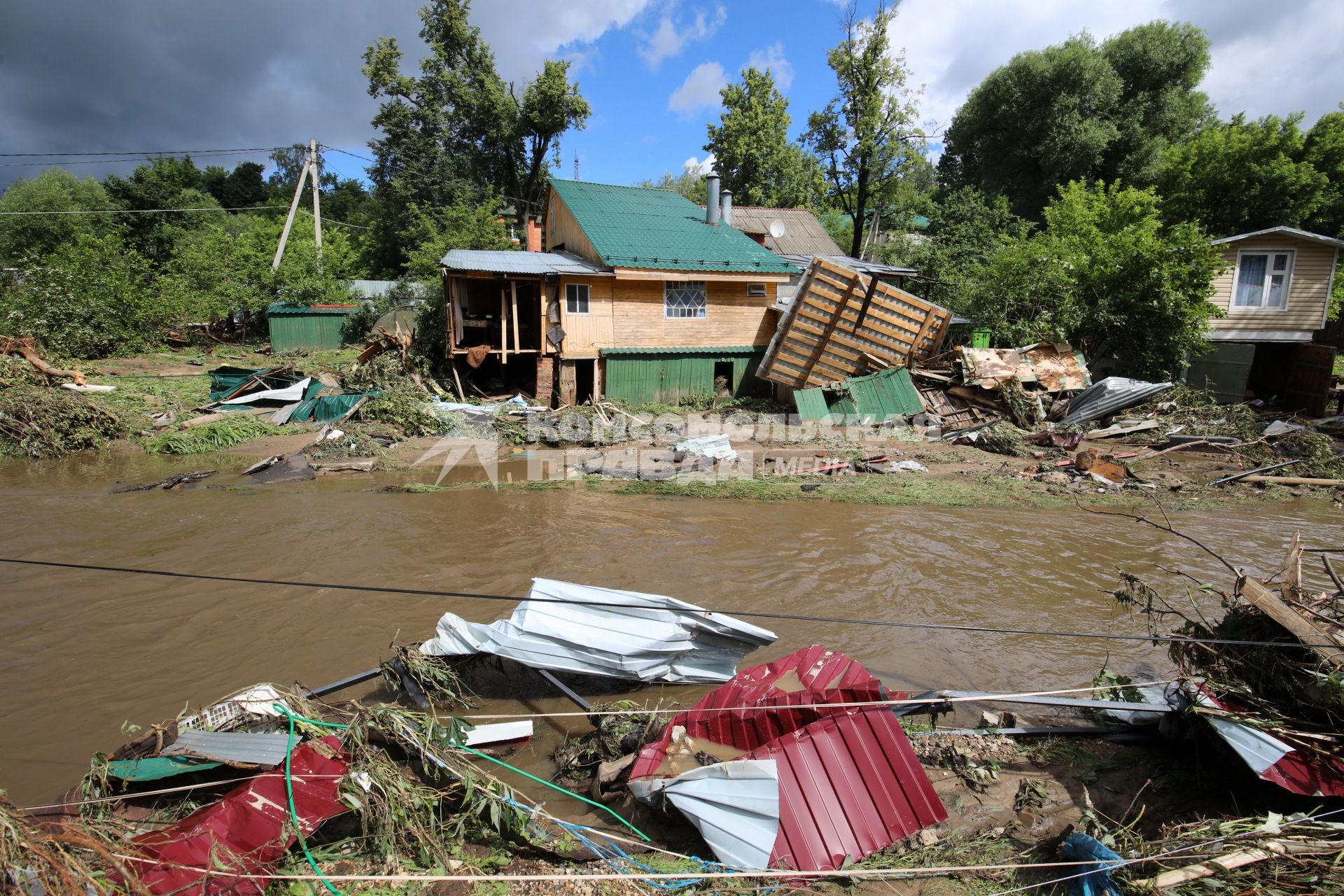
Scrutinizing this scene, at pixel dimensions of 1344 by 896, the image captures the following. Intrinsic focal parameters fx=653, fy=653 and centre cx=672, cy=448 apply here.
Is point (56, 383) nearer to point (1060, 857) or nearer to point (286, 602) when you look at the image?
point (286, 602)

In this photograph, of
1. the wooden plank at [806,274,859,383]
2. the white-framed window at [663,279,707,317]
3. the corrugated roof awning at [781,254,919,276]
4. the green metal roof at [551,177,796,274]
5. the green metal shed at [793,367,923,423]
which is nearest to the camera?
the green metal shed at [793,367,923,423]

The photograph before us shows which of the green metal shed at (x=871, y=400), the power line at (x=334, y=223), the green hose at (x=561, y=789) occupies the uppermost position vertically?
the power line at (x=334, y=223)

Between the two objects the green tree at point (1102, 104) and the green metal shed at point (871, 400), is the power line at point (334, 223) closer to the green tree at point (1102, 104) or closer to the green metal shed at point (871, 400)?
the green metal shed at point (871, 400)

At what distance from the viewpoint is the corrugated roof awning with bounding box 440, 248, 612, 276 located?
1675cm

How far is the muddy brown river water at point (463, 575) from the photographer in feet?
20.6

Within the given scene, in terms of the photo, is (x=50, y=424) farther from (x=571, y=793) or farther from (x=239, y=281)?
(x=571, y=793)

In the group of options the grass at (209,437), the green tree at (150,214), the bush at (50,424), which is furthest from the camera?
the green tree at (150,214)

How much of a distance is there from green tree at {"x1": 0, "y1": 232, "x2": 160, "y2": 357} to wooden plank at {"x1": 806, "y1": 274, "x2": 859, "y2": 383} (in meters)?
22.3

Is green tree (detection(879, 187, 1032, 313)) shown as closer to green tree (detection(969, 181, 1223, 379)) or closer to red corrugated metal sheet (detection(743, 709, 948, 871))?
green tree (detection(969, 181, 1223, 379))

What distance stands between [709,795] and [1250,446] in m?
15.2

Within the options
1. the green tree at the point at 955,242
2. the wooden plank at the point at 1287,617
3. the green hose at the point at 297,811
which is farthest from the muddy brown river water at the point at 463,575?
the green tree at the point at 955,242

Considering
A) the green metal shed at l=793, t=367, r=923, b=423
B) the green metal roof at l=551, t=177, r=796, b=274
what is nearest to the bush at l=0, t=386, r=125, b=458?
the green metal roof at l=551, t=177, r=796, b=274

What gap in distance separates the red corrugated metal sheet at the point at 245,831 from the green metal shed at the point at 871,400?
14.1 m

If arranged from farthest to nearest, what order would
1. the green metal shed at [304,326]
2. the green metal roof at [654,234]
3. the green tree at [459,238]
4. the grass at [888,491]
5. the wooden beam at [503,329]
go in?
the green tree at [459,238]
the green metal shed at [304,326]
the green metal roof at [654,234]
the wooden beam at [503,329]
the grass at [888,491]
